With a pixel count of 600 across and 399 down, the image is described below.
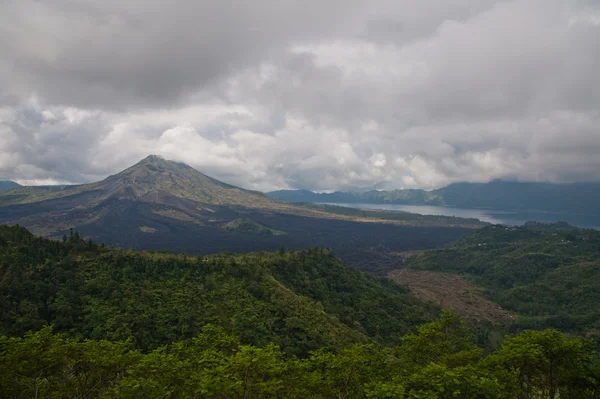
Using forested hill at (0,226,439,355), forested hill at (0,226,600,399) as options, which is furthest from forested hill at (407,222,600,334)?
forested hill at (0,226,439,355)

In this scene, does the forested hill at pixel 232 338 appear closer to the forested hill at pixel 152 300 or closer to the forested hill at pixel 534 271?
the forested hill at pixel 152 300

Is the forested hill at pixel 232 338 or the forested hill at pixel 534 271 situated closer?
the forested hill at pixel 232 338

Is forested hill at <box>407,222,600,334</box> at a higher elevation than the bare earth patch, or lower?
higher

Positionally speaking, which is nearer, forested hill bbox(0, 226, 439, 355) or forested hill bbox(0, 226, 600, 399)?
forested hill bbox(0, 226, 600, 399)

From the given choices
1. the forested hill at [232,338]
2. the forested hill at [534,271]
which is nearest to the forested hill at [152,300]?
the forested hill at [232,338]

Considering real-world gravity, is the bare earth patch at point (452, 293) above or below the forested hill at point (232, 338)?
below

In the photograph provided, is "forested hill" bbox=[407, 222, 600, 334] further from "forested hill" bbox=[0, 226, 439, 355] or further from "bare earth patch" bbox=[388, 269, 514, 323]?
"forested hill" bbox=[0, 226, 439, 355]
